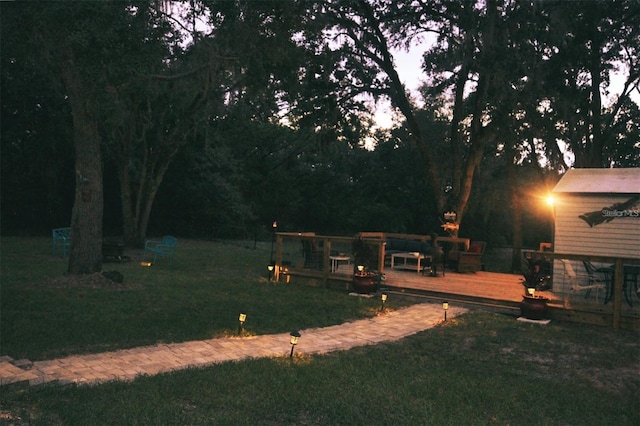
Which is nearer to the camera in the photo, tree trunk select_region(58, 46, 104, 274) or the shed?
the shed

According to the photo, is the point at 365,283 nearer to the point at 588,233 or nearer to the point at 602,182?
the point at 588,233

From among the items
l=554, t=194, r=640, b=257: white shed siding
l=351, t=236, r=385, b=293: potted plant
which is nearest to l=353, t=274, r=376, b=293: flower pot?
l=351, t=236, r=385, b=293: potted plant

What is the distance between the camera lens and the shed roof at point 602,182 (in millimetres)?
9394

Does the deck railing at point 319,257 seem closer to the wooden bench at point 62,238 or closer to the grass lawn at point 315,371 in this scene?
the grass lawn at point 315,371

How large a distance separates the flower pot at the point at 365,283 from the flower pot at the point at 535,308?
2.88 m

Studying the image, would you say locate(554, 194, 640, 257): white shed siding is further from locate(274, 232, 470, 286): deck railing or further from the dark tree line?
the dark tree line

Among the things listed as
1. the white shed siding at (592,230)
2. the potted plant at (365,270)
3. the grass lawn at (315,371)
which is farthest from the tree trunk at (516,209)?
the grass lawn at (315,371)

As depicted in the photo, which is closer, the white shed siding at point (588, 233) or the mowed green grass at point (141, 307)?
the mowed green grass at point (141, 307)

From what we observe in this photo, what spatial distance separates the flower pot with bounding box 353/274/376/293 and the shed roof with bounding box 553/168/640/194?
4.13m

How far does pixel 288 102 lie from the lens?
1858cm

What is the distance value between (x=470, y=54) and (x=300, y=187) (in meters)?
17.3

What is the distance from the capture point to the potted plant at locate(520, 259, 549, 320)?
7.92 m

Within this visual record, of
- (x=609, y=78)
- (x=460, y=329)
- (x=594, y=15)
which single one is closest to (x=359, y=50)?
(x=594, y=15)

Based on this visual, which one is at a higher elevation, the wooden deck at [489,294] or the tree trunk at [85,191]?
the tree trunk at [85,191]
